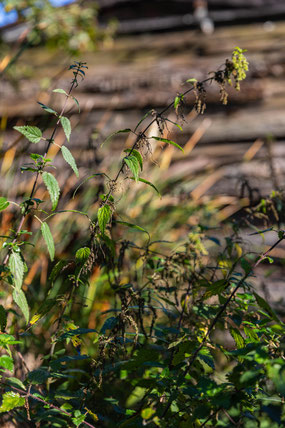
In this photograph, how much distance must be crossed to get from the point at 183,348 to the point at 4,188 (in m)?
1.57

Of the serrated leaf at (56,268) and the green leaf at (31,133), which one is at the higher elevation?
the green leaf at (31,133)

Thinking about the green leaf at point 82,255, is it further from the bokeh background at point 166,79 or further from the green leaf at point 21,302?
the bokeh background at point 166,79

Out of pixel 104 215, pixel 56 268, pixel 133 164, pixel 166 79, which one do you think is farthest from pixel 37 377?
pixel 166 79

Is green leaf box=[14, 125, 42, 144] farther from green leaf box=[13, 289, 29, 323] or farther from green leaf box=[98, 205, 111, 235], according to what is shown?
green leaf box=[13, 289, 29, 323]

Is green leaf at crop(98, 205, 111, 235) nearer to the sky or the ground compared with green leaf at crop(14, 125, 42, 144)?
nearer to the ground

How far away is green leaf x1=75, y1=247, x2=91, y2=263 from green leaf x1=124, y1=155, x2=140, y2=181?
0.18 m

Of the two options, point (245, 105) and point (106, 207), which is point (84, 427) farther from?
point (245, 105)

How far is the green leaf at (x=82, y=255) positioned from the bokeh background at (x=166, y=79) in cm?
206

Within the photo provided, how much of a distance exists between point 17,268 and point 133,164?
12.7 inches

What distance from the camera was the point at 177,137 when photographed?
3740 millimetres

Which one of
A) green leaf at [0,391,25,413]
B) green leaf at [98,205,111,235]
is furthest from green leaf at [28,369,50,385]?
green leaf at [98,205,111,235]

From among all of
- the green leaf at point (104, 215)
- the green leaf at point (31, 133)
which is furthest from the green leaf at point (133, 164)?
the green leaf at point (31, 133)

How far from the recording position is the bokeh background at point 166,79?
349 centimetres

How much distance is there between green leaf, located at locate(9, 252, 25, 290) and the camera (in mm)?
927
